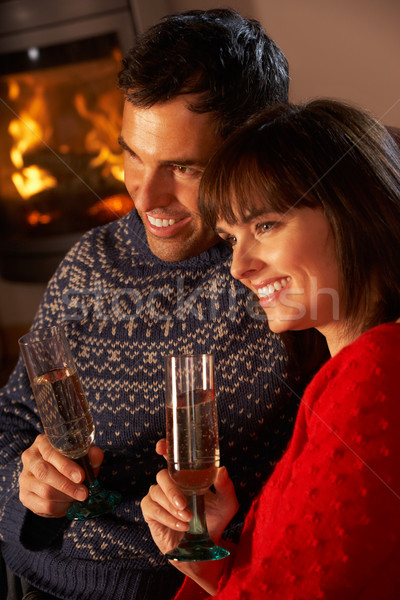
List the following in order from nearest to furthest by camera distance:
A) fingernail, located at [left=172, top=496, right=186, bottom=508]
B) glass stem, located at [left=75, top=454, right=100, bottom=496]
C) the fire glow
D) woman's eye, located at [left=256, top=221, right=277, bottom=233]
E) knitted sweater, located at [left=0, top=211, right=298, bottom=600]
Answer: fingernail, located at [left=172, top=496, right=186, bottom=508] < woman's eye, located at [left=256, top=221, right=277, bottom=233] < glass stem, located at [left=75, top=454, right=100, bottom=496] < knitted sweater, located at [left=0, top=211, right=298, bottom=600] < the fire glow

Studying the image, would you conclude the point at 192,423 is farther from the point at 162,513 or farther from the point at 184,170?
the point at 184,170

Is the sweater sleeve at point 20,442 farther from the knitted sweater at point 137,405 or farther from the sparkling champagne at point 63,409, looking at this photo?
the sparkling champagne at point 63,409

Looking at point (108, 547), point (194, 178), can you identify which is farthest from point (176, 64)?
point (108, 547)

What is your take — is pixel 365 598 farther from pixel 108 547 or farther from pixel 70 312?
pixel 70 312

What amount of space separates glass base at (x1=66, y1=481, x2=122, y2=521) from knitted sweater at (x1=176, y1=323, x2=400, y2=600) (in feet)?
1.13

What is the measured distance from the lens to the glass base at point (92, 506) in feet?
3.69

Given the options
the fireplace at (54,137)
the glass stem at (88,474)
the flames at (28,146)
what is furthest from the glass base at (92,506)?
the flames at (28,146)

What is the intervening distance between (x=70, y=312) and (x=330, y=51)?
5.27 feet

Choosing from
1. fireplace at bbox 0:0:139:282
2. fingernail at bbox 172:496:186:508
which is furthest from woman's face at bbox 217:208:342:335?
fireplace at bbox 0:0:139:282

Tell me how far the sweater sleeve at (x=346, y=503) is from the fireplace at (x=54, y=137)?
2350mm

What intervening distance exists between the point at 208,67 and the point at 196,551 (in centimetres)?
90

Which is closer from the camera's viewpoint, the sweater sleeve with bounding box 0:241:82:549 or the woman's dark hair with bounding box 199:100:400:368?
the woman's dark hair with bounding box 199:100:400:368

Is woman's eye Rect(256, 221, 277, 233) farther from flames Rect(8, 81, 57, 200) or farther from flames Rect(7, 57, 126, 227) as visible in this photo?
flames Rect(8, 81, 57, 200)

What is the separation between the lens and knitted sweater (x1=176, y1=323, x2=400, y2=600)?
77cm
